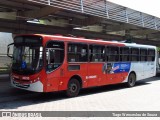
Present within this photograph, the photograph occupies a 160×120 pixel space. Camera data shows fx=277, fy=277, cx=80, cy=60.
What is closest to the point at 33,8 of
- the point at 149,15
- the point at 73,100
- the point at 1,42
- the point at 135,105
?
the point at 73,100

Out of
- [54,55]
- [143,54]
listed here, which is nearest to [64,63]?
[54,55]

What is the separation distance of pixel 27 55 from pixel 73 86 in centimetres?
240

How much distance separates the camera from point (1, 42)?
1265 inches

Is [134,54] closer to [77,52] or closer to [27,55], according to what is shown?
[77,52]

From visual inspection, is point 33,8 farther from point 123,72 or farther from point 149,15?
point 149,15

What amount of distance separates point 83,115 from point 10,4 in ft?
35.7

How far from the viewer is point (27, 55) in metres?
10.6

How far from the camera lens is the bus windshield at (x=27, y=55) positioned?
10.3 metres

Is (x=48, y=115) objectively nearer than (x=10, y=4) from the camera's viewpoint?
Yes

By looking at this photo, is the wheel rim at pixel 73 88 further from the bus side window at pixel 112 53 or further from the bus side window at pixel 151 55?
the bus side window at pixel 151 55

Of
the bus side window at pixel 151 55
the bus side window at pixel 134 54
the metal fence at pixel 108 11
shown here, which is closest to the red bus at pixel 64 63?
the bus side window at pixel 134 54

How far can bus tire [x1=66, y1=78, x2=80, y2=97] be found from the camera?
37.5 ft

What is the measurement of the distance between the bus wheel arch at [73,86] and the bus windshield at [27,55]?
179cm

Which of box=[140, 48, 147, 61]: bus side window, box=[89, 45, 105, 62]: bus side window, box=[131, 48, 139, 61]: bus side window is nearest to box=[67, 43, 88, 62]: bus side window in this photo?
box=[89, 45, 105, 62]: bus side window
